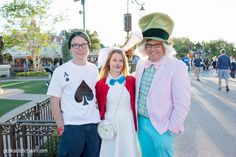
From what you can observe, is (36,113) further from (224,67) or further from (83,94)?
(224,67)

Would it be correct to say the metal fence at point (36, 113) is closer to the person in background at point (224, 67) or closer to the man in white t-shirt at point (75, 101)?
the man in white t-shirt at point (75, 101)

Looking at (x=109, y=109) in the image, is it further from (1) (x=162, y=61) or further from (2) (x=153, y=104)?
(1) (x=162, y=61)

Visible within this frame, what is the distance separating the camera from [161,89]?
10.1 ft

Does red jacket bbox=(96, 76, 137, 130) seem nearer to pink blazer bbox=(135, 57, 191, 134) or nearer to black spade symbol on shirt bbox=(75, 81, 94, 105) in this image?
black spade symbol on shirt bbox=(75, 81, 94, 105)

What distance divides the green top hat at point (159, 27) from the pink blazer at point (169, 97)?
0.27 m

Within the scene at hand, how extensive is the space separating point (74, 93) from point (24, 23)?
2826 cm

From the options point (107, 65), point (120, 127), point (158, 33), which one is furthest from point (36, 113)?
point (158, 33)

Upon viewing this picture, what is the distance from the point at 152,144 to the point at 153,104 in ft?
1.69

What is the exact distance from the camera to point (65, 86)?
320 centimetres

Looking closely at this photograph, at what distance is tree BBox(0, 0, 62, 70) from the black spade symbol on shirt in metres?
27.9

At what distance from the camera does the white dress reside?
132 inches

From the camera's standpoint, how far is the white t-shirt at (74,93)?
3.19 m

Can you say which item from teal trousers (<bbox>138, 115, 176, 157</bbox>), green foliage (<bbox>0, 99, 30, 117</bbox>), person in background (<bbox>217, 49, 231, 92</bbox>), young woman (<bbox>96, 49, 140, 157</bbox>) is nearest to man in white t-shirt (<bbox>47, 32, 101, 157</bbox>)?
young woman (<bbox>96, 49, 140, 157</bbox>)

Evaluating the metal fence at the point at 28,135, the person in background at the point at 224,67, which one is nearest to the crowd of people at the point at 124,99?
the metal fence at the point at 28,135
